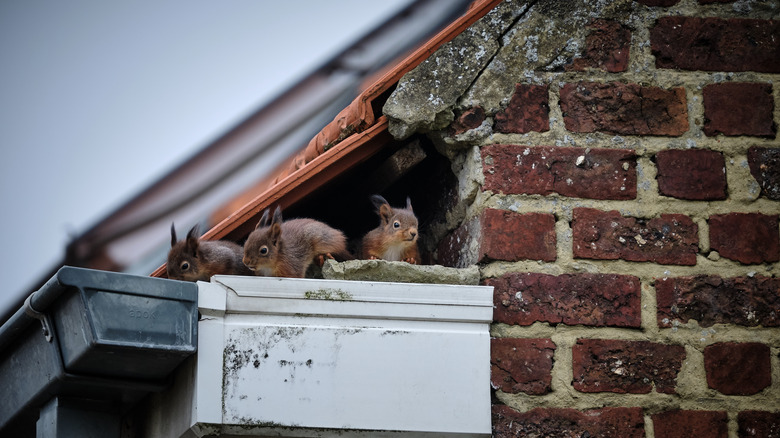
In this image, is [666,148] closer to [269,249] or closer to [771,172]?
[771,172]

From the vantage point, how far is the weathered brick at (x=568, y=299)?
107 inches

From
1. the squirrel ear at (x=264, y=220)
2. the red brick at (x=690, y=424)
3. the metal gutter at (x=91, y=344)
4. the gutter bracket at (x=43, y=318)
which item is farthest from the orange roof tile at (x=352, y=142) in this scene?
the red brick at (x=690, y=424)

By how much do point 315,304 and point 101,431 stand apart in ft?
2.64

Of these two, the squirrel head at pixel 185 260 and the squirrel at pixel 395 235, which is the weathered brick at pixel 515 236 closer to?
the squirrel at pixel 395 235

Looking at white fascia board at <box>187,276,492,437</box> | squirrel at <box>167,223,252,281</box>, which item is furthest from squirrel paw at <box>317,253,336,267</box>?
white fascia board at <box>187,276,492,437</box>

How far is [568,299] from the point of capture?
2750 millimetres

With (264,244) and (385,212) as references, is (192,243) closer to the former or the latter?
(264,244)

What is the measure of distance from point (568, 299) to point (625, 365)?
0.87 ft

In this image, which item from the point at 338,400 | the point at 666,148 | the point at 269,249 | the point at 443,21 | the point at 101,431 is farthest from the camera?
the point at 443,21

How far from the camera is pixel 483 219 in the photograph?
284 cm

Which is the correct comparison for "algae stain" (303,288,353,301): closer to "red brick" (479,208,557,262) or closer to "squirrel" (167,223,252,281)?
"red brick" (479,208,557,262)

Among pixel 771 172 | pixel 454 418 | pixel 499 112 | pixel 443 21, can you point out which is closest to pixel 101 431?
pixel 454 418

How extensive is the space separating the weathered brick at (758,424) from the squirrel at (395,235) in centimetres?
130

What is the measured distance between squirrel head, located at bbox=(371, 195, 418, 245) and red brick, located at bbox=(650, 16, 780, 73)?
1088mm
